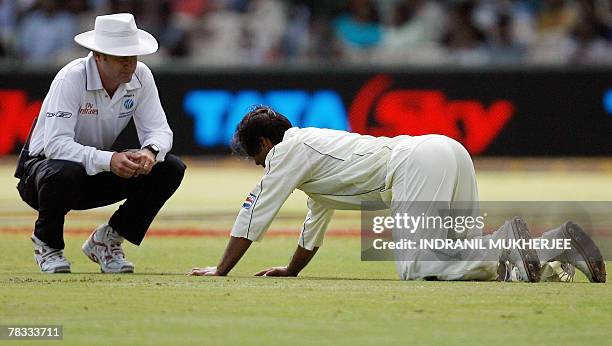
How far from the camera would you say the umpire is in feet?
25.4

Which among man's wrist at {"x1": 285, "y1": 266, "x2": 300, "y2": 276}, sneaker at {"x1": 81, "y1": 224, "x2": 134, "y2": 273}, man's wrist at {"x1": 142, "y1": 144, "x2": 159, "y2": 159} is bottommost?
sneaker at {"x1": 81, "y1": 224, "x2": 134, "y2": 273}

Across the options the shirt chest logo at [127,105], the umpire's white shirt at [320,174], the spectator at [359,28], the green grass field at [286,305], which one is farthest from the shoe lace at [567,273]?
the spectator at [359,28]

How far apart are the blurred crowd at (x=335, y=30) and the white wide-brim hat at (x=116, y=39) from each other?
40.3ft

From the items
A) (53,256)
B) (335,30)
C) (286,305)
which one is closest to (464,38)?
(335,30)

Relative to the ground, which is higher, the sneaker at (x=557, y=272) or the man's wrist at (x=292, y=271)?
the sneaker at (x=557, y=272)

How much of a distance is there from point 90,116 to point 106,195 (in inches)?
21.1

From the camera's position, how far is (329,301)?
251 inches

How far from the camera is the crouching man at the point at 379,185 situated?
7246 millimetres

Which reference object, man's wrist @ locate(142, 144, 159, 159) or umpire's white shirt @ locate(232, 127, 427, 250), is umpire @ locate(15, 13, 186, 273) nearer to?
man's wrist @ locate(142, 144, 159, 159)

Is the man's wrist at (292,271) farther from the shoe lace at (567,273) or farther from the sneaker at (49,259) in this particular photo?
the shoe lace at (567,273)

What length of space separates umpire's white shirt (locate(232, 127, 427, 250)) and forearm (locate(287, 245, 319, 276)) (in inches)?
12.1

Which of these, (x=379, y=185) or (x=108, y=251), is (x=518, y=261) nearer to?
(x=379, y=185)

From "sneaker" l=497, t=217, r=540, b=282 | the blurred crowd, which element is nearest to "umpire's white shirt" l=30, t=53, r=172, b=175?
"sneaker" l=497, t=217, r=540, b=282

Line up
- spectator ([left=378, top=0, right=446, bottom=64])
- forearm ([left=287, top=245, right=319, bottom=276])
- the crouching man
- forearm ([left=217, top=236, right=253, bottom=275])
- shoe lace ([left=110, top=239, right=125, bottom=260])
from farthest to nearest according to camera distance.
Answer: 1. spectator ([left=378, top=0, right=446, bottom=64])
2. shoe lace ([left=110, top=239, right=125, bottom=260])
3. forearm ([left=287, top=245, right=319, bottom=276])
4. forearm ([left=217, top=236, right=253, bottom=275])
5. the crouching man
